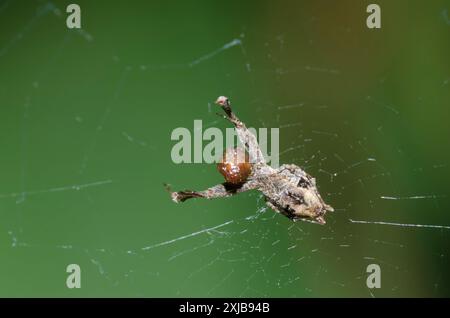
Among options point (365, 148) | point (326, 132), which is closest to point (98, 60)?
point (326, 132)

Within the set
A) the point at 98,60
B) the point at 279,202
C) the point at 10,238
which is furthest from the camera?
the point at 98,60

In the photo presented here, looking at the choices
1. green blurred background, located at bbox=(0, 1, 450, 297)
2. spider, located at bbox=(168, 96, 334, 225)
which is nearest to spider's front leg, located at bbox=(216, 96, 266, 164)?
spider, located at bbox=(168, 96, 334, 225)

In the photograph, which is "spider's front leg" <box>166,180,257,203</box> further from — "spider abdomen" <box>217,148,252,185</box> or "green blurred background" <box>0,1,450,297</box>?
"green blurred background" <box>0,1,450,297</box>

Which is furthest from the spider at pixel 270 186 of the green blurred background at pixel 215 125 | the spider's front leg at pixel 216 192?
the green blurred background at pixel 215 125

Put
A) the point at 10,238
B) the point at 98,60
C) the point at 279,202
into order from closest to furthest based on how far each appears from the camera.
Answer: the point at 279,202 → the point at 10,238 → the point at 98,60

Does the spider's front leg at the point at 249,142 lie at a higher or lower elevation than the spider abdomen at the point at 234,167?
higher

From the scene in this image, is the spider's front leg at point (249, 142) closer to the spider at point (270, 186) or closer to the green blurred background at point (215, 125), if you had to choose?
the spider at point (270, 186)

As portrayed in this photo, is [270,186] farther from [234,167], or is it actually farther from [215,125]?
[215,125]

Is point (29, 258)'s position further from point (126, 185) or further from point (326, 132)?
point (326, 132)
